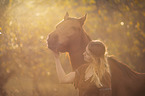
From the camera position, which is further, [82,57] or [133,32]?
[133,32]

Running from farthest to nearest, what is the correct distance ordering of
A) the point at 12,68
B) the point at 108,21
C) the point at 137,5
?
the point at 12,68 → the point at 108,21 → the point at 137,5

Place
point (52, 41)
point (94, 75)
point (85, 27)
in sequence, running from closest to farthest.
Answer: point (94, 75)
point (52, 41)
point (85, 27)

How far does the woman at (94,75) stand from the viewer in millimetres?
2689

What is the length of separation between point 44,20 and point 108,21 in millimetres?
3908

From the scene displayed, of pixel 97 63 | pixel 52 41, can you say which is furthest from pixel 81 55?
pixel 52 41

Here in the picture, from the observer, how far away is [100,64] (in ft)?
8.87

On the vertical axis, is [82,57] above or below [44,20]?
above

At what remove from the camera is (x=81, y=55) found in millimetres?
3150

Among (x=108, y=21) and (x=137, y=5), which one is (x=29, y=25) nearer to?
(x=108, y=21)

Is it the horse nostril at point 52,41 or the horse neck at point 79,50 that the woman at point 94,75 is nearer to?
the horse neck at point 79,50

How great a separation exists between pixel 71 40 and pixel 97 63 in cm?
73

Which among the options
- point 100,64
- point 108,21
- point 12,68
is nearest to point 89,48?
point 100,64

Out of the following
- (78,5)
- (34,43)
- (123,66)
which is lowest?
(34,43)

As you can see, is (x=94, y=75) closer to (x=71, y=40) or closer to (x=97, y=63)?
(x=97, y=63)
